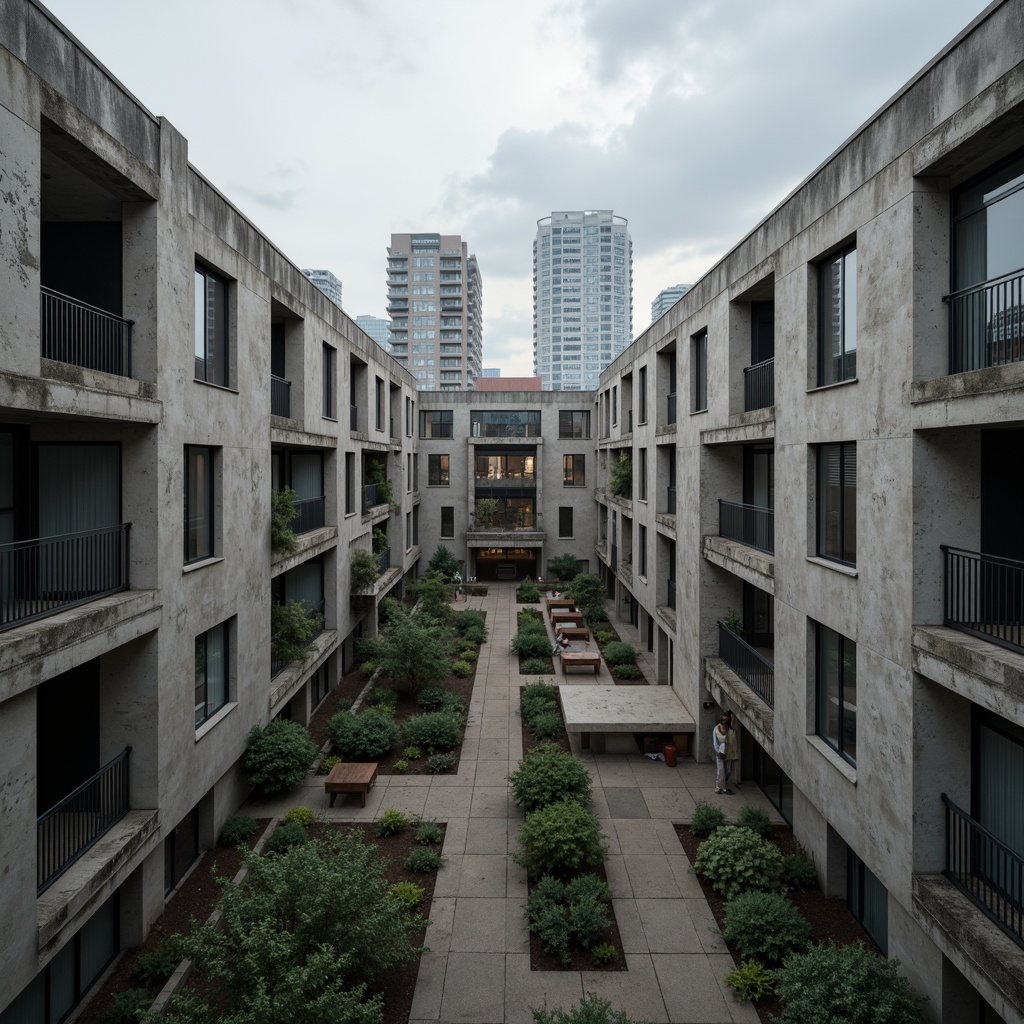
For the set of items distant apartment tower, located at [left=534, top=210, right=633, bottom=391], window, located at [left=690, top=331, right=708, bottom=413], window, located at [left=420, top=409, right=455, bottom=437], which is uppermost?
distant apartment tower, located at [left=534, top=210, right=633, bottom=391]

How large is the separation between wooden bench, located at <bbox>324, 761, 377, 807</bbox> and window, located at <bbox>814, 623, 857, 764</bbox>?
9.44 meters

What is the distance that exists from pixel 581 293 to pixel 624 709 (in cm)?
17141

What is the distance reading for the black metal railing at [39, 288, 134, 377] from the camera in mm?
9680

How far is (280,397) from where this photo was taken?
17.7 metres

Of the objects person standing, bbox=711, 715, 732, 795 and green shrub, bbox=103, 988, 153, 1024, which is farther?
person standing, bbox=711, 715, 732, 795

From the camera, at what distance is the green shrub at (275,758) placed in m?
14.6

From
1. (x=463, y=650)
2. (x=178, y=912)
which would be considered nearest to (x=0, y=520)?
(x=178, y=912)

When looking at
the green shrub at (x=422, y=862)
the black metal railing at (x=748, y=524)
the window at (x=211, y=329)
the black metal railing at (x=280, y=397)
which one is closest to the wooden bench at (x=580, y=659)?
the black metal railing at (x=748, y=524)

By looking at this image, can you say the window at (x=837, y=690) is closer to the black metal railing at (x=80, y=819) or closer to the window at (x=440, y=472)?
the black metal railing at (x=80, y=819)

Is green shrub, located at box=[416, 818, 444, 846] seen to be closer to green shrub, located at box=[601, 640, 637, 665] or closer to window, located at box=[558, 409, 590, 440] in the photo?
green shrub, located at box=[601, 640, 637, 665]

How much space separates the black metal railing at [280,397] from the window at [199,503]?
4.13 m

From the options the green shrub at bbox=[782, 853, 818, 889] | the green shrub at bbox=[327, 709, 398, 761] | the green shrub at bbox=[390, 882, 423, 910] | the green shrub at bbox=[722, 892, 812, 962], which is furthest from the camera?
the green shrub at bbox=[327, 709, 398, 761]

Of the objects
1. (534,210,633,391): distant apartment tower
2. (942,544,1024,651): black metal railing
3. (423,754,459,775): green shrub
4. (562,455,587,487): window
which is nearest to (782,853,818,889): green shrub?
(942,544,1024,651): black metal railing

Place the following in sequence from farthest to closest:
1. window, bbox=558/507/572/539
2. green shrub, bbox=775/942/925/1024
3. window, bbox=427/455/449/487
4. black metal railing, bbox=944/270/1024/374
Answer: window, bbox=427/455/449/487 < window, bbox=558/507/572/539 < green shrub, bbox=775/942/925/1024 < black metal railing, bbox=944/270/1024/374
